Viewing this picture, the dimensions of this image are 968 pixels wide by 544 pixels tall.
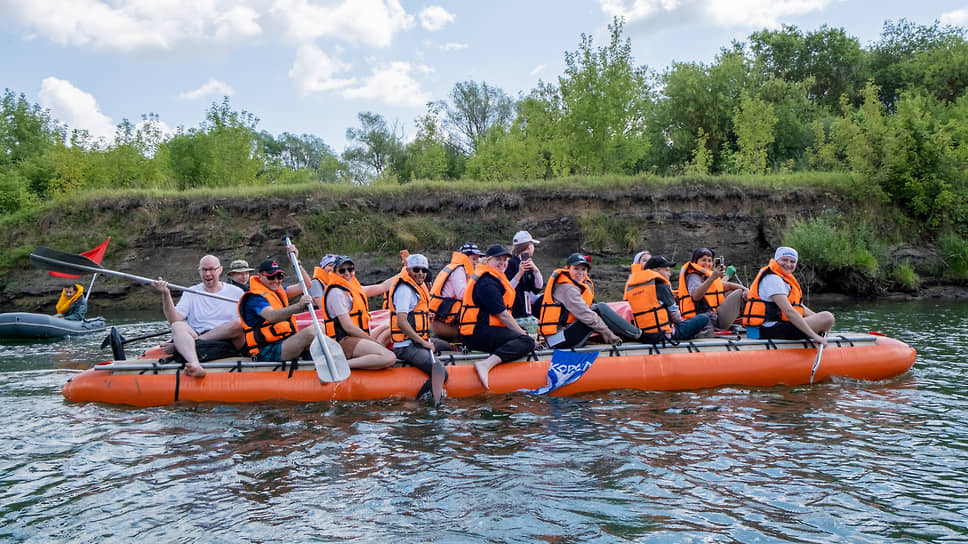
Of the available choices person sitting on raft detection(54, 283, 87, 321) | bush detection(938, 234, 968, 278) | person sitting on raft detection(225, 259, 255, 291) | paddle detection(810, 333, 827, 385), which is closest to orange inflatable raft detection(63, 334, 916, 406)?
paddle detection(810, 333, 827, 385)

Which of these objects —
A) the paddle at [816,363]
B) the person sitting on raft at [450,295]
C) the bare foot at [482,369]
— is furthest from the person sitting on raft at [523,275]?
the paddle at [816,363]

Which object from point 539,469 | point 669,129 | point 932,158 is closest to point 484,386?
point 539,469

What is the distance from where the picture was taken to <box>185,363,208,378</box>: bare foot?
835 centimetres

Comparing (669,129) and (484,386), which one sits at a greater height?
(669,129)

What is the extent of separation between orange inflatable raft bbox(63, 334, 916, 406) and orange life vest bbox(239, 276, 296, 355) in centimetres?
29

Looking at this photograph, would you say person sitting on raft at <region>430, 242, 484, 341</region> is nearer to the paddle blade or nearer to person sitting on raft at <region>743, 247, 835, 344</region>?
the paddle blade

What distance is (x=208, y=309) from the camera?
894 centimetres

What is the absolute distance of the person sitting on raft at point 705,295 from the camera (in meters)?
9.99

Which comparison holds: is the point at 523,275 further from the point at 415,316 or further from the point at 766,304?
the point at 766,304

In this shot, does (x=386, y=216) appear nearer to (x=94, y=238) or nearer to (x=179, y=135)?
(x=94, y=238)

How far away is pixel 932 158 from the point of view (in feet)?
77.4

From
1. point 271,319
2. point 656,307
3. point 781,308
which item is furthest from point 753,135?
point 271,319

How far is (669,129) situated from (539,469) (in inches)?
1407

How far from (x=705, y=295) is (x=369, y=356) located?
198 inches
